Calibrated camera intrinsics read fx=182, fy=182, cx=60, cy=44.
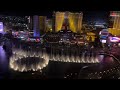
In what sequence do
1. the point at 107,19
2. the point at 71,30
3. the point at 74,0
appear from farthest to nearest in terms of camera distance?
the point at 71,30 → the point at 107,19 → the point at 74,0

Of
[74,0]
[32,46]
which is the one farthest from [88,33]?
[32,46]

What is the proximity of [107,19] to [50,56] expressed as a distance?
4.09 feet

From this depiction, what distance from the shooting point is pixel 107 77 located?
272 cm

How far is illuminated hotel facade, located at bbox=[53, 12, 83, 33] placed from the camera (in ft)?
9.63

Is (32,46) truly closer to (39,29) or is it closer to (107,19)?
(39,29)

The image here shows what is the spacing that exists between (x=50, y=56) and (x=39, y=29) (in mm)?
604

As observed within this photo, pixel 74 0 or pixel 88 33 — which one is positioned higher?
pixel 74 0

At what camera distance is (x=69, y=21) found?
124 inches

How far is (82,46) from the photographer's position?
10.9 ft

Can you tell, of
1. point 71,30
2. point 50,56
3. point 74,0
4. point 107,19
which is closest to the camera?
point 74,0

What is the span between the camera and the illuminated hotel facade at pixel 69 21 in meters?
2.93

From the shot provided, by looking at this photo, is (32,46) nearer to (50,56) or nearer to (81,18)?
(50,56)

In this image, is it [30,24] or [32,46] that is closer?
[30,24]

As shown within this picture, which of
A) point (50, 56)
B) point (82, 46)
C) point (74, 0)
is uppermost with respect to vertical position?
point (74, 0)
